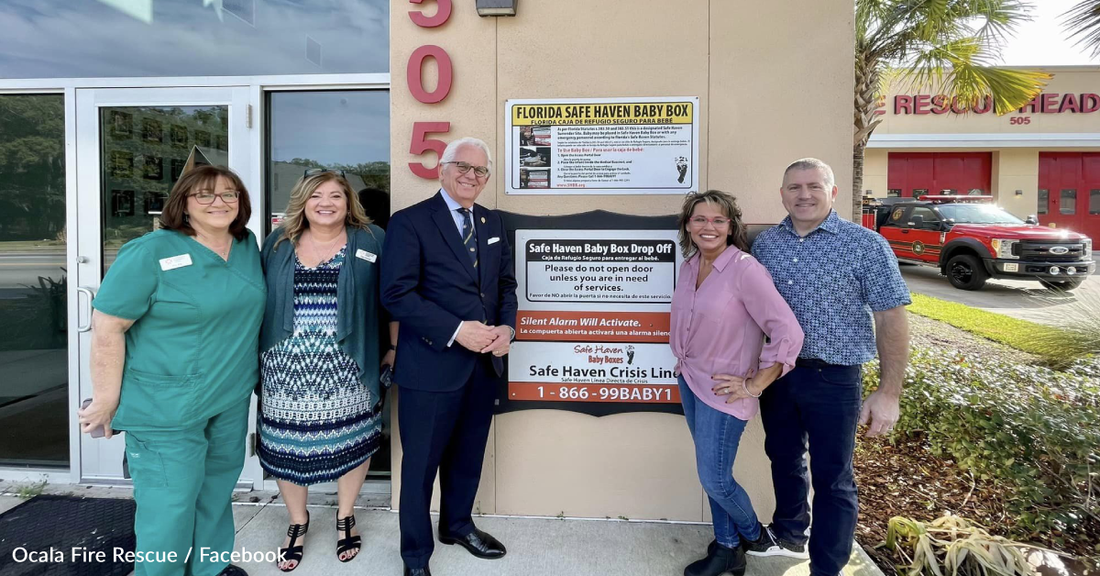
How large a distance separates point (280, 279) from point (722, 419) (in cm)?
208

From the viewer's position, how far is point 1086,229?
20.8 m

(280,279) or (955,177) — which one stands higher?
(955,177)

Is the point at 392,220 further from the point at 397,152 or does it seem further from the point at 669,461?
the point at 669,461

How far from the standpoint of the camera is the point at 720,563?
266 centimetres

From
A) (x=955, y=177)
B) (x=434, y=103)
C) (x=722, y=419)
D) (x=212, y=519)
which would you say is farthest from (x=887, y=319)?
(x=955, y=177)

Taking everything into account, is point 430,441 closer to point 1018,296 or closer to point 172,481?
point 172,481

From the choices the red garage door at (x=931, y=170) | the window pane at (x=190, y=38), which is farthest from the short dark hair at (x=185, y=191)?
the red garage door at (x=931, y=170)

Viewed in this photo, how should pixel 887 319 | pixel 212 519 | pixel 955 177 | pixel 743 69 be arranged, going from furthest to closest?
pixel 955 177 < pixel 743 69 < pixel 212 519 < pixel 887 319

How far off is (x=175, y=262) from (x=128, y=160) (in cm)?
188

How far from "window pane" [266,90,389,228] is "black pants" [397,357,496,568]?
1460mm

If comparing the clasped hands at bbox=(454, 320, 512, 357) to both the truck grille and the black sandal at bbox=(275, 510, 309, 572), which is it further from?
the truck grille

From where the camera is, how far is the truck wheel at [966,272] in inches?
436

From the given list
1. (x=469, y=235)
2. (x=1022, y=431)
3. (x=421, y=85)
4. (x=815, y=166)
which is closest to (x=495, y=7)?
(x=421, y=85)

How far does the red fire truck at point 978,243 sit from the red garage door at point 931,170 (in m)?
7.29
